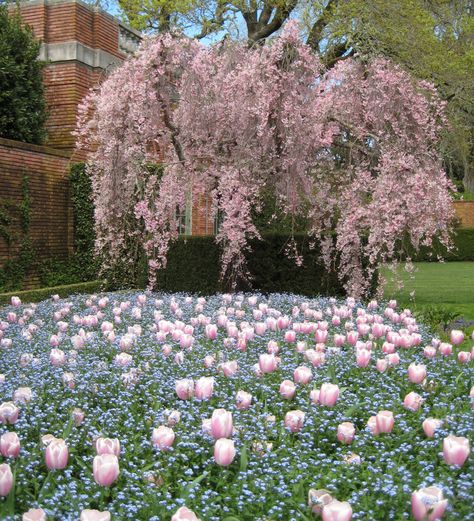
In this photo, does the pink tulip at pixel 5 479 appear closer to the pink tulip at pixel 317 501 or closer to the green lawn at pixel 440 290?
the pink tulip at pixel 317 501

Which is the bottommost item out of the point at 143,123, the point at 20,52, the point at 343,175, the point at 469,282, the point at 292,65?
the point at 469,282

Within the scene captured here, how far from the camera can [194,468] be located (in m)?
2.63

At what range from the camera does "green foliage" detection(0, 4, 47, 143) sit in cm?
1188

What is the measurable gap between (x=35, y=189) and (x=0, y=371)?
8.60 meters

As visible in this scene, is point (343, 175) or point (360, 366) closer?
point (360, 366)

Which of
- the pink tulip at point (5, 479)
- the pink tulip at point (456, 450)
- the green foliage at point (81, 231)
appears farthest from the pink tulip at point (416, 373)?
the green foliage at point (81, 231)

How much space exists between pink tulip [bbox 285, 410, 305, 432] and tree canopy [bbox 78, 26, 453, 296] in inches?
211

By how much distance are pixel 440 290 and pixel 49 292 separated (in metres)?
8.04

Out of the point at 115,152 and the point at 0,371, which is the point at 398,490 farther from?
the point at 115,152

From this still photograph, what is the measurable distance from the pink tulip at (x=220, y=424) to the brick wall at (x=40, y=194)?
9822mm

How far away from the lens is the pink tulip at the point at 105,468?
7.33ft

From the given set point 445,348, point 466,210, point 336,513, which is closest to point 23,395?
point 336,513

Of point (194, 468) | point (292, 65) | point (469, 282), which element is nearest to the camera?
point (194, 468)

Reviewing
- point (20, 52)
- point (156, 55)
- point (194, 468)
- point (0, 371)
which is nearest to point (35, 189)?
point (20, 52)
